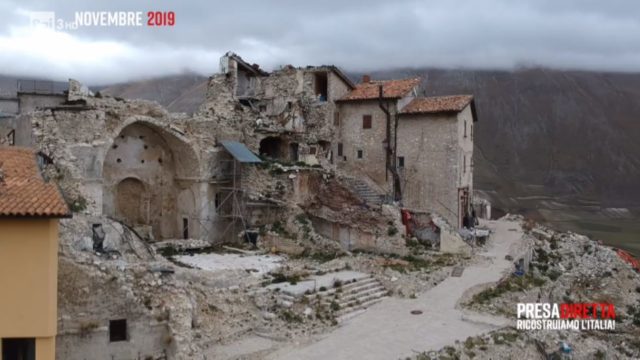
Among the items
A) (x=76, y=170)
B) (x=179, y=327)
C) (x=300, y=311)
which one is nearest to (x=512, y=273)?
(x=300, y=311)

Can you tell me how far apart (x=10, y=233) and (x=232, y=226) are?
20.7m

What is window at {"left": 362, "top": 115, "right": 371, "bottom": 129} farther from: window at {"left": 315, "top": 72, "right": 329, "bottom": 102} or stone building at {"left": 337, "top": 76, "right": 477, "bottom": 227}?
window at {"left": 315, "top": 72, "right": 329, "bottom": 102}

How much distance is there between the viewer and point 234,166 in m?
34.8

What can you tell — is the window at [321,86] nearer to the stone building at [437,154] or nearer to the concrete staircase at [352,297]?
the stone building at [437,154]

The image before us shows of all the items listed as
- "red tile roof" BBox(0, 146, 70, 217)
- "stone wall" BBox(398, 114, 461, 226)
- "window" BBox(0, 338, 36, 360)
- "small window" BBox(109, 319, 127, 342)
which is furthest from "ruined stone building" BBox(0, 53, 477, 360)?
"window" BBox(0, 338, 36, 360)

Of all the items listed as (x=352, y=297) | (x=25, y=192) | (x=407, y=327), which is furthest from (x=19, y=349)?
(x=352, y=297)

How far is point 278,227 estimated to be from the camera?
3195 centimetres

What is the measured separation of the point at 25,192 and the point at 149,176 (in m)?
20.7

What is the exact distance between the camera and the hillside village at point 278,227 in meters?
18.7

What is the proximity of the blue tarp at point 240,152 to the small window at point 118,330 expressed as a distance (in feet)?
54.6

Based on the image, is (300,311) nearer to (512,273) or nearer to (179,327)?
(179,327)

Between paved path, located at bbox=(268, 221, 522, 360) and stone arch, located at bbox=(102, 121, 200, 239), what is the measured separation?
1590cm

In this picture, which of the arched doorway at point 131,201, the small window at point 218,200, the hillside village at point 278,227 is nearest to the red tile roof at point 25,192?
the hillside village at point 278,227

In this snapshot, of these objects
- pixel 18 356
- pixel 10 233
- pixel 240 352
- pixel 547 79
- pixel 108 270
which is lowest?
pixel 240 352
